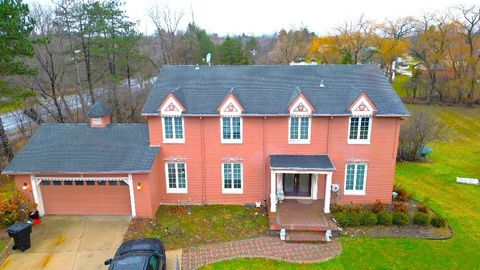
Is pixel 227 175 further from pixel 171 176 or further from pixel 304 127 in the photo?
pixel 304 127

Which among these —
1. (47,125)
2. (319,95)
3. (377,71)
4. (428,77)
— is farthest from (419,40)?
(47,125)

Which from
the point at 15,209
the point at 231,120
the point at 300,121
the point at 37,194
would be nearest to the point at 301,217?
Answer: the point at 300,121

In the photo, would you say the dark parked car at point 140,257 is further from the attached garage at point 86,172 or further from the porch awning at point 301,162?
the porch awning at point 301,162

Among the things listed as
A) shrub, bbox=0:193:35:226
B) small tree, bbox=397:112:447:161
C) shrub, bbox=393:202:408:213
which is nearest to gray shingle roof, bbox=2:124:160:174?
shrub, bbox=0:193:35:226

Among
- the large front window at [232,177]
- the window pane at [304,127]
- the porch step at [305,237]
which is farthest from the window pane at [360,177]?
the large front window at [232,177]

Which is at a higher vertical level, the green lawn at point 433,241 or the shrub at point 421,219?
the shrub at point 421,219

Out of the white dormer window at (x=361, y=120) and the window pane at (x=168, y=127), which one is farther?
the window pane at (x=168, y=127)
